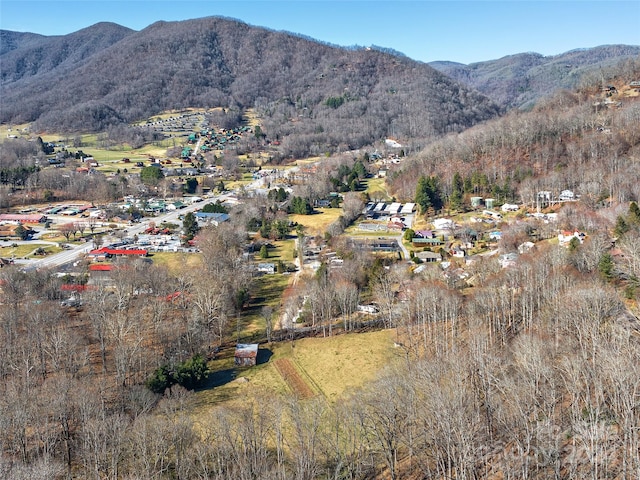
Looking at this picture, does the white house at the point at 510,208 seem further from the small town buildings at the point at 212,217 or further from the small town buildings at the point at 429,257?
the small town buildings at the point at 212,217

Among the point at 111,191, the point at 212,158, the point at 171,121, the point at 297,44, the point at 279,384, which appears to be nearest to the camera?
the point at 279,384

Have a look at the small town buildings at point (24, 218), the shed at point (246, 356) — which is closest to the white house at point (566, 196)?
the shed at point (246, 356)

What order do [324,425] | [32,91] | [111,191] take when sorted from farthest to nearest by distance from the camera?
[32,91]
[111,191]
[324,425]

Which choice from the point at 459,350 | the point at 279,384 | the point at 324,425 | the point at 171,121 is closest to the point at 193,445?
the point at 324,425

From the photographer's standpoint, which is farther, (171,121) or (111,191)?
(171,121)

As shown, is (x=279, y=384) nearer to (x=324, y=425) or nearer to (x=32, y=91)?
(x=324, y=425)

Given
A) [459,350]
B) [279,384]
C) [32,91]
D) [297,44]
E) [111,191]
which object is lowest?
[279,384]

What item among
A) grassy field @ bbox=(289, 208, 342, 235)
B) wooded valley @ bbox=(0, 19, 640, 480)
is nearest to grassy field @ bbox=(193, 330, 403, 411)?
wooded valley @ bbox=(0, 19, 640, 480)
